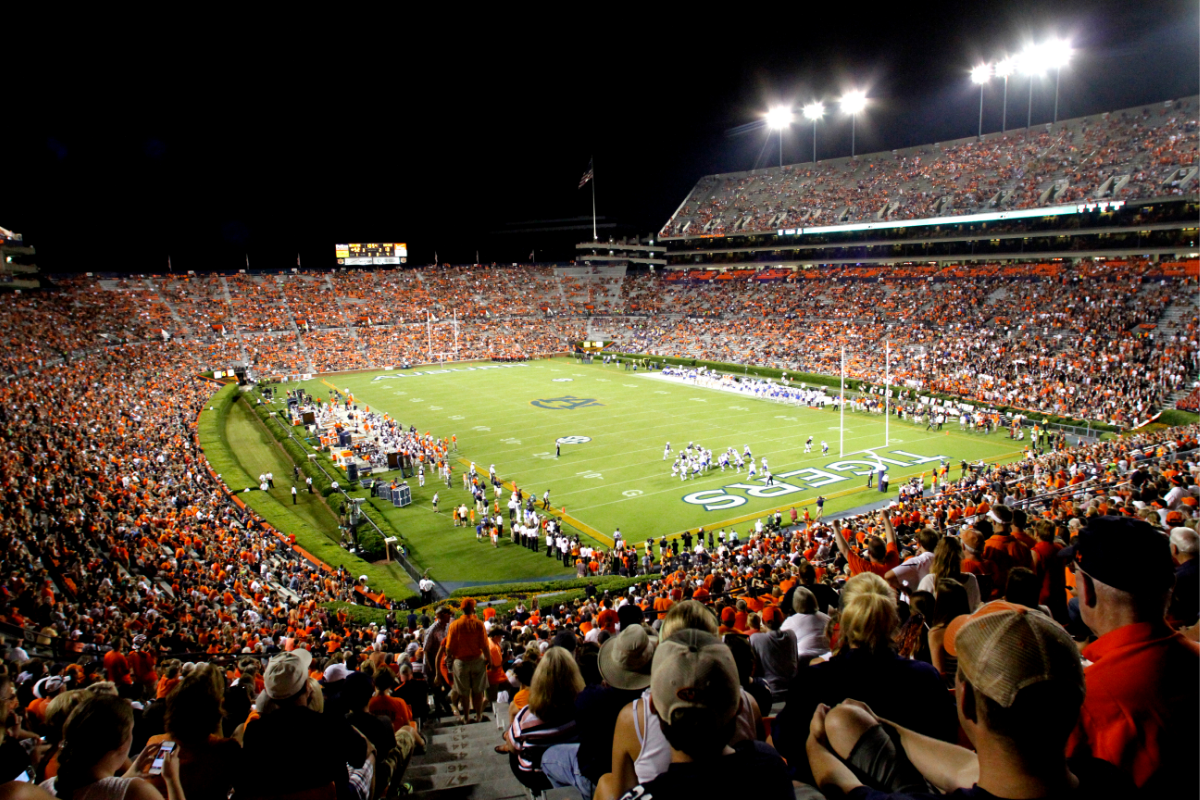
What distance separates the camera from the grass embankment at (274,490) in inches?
759

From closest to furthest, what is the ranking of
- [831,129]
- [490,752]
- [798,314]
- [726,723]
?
[726,723] < [490,752] < [798,314] < [831,129]

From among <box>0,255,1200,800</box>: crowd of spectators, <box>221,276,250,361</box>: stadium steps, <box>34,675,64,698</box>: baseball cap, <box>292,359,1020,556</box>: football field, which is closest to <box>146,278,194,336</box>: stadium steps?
<box>221,276,250,361</box>: stadium steps

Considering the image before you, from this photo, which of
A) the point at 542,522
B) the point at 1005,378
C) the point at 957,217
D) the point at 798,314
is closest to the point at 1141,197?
the point at 957,217

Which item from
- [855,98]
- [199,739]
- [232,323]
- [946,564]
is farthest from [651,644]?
[232,323]

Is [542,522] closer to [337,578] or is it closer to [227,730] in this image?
[337,578]

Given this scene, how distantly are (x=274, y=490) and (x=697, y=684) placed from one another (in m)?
28.0

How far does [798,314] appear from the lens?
200ft

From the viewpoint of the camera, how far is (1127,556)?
2568 mm

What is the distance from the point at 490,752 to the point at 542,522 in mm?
17185

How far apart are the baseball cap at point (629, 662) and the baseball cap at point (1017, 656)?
171 cm

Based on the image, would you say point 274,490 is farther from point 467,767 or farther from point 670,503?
point 467,767

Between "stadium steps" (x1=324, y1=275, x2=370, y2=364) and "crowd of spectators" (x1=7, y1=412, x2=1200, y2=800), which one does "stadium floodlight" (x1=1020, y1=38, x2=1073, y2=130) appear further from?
"stadium steps" (x1=324, y1=275, x2=370, y2=364)

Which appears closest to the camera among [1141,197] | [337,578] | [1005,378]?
[337,578]

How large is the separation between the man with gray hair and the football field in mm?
17168
